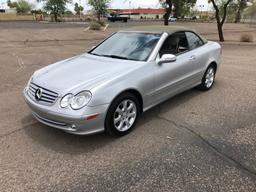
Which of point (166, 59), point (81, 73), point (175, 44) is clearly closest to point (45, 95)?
point (81, 73)

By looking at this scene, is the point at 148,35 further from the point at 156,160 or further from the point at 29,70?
the point at 29,70

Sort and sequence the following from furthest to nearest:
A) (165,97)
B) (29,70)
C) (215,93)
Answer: (29,70)
(215,93)
(165,97)

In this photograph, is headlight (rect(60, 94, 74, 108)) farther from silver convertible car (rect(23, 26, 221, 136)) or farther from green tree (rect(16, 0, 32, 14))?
green tree (rect(16, 0, 32, 14))

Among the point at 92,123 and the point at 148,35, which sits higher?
the point at 148,35

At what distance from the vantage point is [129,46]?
4.74 m

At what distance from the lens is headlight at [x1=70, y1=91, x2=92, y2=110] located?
134 inches

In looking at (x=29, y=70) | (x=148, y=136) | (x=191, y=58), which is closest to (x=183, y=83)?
(x=191, y=58)

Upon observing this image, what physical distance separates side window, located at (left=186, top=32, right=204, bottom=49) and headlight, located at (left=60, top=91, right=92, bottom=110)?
2790 millimetres

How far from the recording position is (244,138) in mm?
3877

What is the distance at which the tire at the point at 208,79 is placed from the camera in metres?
5.90

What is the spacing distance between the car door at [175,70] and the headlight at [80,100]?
52.4 inches

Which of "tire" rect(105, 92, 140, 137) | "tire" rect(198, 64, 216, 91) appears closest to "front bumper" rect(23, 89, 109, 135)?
"tire" rect(105, 92, 140, 137)

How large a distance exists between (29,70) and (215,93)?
576 cm

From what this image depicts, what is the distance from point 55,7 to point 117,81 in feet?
221
